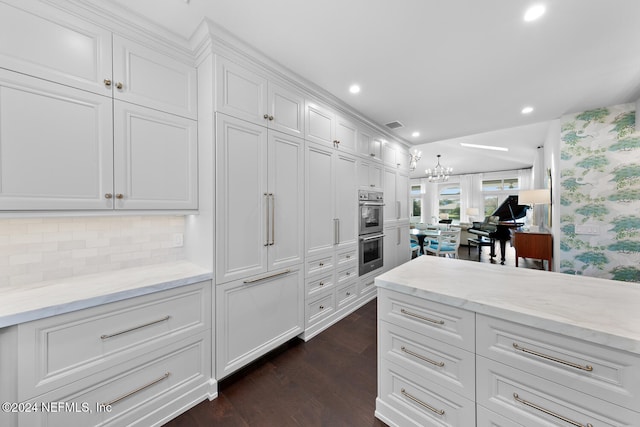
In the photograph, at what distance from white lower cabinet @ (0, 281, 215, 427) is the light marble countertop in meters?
1.36

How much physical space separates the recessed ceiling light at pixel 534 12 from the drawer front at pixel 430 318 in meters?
1.97

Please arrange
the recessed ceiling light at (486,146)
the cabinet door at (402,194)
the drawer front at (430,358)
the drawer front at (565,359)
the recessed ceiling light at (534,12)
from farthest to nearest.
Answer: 1. the recessed ceiling light at (486,146)
2. the cabinet door at (402,194)
3. the recessed ceiling light at (534,12)
4. the drawer front at (430,358)
5. the drawer front at (565,359)

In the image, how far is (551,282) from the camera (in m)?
1.38

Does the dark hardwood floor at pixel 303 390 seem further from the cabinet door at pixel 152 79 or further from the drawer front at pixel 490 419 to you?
the cabinet door at pixel 152 79

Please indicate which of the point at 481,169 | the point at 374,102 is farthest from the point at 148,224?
the point at 481,169

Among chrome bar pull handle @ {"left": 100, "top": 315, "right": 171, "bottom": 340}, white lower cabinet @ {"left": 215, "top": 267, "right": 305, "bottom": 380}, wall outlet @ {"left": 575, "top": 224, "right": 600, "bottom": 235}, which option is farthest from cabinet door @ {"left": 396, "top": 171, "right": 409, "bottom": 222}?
chrome bar pull handle @ {"left": 100, "top": 315, "right": 171, "bottom": 340}

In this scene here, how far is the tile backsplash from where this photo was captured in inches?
55.6

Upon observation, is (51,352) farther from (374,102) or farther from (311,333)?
(374,102)

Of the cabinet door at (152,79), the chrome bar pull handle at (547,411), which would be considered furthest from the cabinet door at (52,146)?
the chrome bar pull handle at (547,411)

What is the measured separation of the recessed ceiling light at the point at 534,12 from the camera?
4.96 ft

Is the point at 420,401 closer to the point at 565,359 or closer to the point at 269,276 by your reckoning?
the point at 565,359

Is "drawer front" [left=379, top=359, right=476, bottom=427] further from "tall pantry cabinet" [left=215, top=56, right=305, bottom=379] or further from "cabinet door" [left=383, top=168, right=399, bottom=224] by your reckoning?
"cabinet door" [left=383, top=168, right=399, bottom=224]

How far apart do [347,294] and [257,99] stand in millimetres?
2391

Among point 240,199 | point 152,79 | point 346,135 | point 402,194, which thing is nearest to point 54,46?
point 152,79
